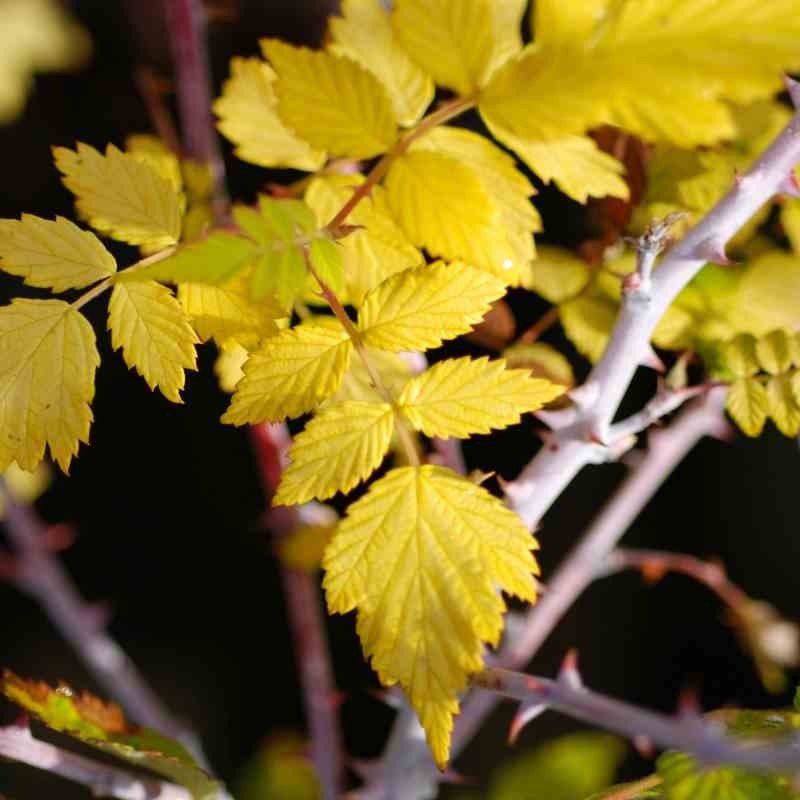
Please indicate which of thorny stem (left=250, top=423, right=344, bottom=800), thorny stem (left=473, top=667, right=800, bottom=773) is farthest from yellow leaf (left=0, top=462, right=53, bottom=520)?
thorny stem (left=473, top=667, right=800, bottom=773)

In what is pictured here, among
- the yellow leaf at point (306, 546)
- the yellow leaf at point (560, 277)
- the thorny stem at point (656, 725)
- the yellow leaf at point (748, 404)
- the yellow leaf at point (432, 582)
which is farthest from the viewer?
the yellow leaf at point (306, 546)

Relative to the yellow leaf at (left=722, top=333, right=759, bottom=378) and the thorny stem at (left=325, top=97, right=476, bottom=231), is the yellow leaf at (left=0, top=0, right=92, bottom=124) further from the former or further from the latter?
the yellow leaf at (left=722, top=333, right=759, bottom=378)

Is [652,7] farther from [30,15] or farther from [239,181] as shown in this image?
[30,15]

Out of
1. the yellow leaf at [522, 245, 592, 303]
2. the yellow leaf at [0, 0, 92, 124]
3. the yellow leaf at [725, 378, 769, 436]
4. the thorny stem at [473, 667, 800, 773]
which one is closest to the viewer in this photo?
the thorny stem at [473, 667, 800, 773]

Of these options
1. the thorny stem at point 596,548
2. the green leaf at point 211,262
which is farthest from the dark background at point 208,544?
the green leaf at point 211,262

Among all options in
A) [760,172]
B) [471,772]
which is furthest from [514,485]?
[471,772]

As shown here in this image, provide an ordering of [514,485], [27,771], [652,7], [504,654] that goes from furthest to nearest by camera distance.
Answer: [27,771] → [504,654] → [514,485] → [652,7]

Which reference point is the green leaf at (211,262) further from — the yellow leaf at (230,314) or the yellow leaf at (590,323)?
the yellow leaf at (590,323)
